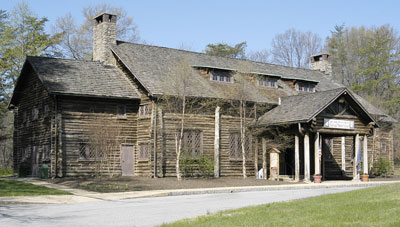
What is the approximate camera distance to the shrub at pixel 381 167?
118 feet

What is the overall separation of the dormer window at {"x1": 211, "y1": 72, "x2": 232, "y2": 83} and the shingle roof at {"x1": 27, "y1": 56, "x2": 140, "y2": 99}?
5.56 m

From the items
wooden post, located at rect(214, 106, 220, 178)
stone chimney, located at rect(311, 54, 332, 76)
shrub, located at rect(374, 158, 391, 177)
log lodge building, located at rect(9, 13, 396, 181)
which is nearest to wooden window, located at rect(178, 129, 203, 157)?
log lodge building, located at rect(9, 13, 396, 181)

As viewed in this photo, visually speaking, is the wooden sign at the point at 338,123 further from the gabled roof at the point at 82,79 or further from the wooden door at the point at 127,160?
the wooden door at the point at 127,160

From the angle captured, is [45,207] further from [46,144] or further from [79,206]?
[46,144]

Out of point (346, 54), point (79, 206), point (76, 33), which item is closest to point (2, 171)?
point (76, 33)

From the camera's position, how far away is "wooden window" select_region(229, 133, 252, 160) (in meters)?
30.6

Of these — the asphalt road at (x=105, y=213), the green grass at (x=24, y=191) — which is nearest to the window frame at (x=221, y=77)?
the green grass at (x=24, y=191)

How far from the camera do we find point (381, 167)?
118 ft


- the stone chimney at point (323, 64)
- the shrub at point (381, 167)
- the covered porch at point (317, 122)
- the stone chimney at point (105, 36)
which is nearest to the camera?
the covered porch at point (317, 122)

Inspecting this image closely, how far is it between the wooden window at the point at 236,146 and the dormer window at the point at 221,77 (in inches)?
158

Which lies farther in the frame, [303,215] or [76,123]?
[76,123]

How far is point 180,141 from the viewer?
87.5 feet

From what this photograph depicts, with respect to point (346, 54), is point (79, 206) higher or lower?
lower

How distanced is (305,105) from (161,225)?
19.4 m
